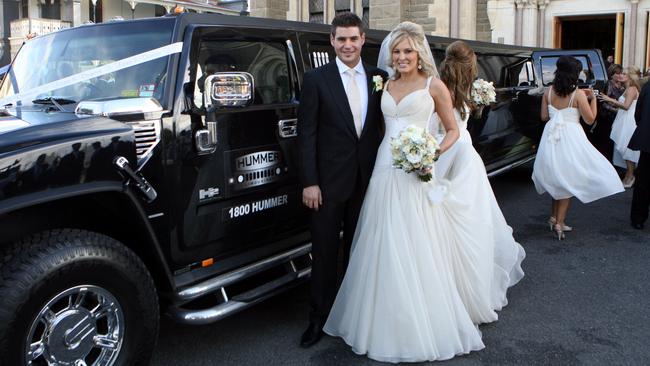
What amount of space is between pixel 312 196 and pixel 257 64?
0.96m

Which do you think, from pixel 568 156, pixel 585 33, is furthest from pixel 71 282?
pixel 585 33

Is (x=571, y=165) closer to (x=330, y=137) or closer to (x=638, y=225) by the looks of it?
(x=638, y=225)

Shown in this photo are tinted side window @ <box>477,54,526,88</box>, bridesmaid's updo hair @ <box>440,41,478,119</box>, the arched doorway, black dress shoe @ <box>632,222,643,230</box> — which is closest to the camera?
bridesmaid's updo hair @ <box>440,41,478,119</box>

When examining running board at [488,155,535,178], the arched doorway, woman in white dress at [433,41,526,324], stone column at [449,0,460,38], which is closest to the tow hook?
woman in white dress at [433,41,526,324]

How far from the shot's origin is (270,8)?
25453 mm

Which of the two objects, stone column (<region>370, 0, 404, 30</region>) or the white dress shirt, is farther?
stone column (<region>370, 0, 404, 30</region>)

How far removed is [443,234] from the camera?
3811 mm

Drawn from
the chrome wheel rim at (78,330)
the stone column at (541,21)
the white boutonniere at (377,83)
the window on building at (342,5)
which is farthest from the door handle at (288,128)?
the window on building at (342,5)

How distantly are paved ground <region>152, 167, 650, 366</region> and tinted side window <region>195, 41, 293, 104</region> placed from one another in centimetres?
150

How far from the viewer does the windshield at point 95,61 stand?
345 centimetres

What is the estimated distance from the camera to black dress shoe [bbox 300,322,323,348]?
3756mm

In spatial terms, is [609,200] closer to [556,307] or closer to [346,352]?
[556,307]

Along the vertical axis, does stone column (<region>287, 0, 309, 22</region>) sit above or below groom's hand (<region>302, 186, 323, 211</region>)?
above

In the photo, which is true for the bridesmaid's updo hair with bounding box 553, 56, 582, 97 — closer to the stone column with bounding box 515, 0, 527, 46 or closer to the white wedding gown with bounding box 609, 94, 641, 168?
the white wedding gown with bounding box 609, 94, 641, 168
